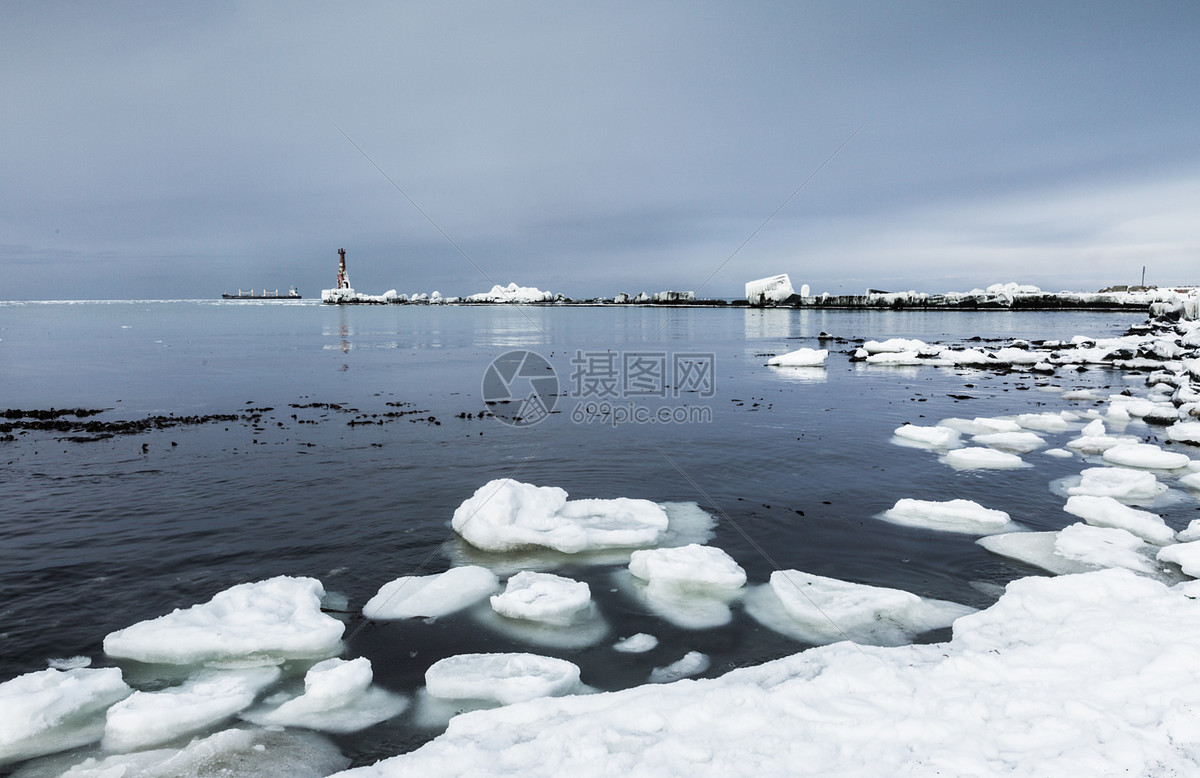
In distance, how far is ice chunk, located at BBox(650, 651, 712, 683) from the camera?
625cm

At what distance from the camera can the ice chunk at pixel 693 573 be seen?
8.27 metres

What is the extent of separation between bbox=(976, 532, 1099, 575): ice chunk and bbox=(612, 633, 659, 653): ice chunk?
590cm

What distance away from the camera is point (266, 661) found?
21.5ft

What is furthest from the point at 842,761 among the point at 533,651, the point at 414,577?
the point at 414,577

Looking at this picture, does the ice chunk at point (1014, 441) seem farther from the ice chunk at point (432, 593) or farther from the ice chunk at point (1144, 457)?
the ice chunk at point (432, 593)

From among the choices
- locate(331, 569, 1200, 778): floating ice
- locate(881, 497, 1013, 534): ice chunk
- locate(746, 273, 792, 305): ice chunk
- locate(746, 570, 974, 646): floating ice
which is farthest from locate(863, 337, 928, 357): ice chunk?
locate(746, 273, 792, 305): ice chunk

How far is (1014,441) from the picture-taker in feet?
52.5

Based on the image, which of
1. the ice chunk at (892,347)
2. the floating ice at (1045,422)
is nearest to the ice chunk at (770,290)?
the ice chunk at (892,347)

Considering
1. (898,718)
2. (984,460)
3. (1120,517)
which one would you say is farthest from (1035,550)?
(898,718)

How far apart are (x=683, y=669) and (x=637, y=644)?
2.19ft

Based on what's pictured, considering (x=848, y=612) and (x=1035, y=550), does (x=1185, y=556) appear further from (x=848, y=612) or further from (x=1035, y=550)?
(x=848, y=612)

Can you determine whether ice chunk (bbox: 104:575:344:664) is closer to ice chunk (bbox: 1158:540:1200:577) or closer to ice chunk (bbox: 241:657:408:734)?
ice chunk (bbox: 241:657:408:734)

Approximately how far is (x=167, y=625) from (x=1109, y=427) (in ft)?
75.3

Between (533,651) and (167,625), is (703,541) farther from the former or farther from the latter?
(167,625)
